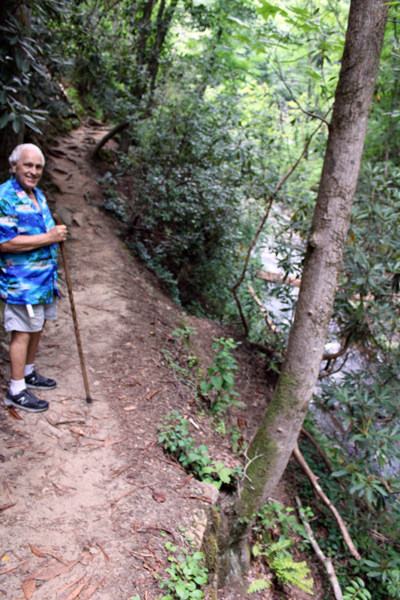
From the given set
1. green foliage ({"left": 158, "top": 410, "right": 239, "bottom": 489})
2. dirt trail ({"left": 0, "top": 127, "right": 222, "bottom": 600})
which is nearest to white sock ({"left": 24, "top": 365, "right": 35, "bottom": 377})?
dirt trail ({"left": 0, "top": 127, "right": 222, "bottom": 600})

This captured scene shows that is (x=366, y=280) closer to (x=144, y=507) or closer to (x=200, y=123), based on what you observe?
(x=144, y=507)

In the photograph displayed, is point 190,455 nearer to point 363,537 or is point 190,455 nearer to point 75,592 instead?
point 75,592

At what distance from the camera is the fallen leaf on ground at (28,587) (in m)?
1.71

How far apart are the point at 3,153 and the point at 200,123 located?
3.17m

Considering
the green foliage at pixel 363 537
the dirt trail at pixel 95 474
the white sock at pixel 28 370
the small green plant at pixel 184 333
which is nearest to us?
the dirt trail at pixel 95 474

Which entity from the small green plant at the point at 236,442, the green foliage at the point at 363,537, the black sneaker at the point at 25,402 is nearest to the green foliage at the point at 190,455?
the small green plant at the point at 236,442

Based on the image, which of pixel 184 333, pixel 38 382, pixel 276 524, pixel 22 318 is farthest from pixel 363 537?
pixel 22 318

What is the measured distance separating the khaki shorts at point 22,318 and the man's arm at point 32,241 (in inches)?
16.7

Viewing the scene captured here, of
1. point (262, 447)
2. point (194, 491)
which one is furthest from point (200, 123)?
point (194, 491)

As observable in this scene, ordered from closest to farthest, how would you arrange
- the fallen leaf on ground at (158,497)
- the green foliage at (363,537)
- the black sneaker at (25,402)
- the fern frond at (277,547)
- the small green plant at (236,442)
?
1. the fallen leaf on ground at (158,497)
2. the black sneaker at (25,402)
3. the fern frond at (277,547)
4. the green foliage at (363,537)
5. the small green plant at (236,442)

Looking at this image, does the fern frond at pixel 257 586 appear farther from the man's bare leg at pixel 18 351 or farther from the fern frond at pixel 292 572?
the man's bare leg at pixel 18 351

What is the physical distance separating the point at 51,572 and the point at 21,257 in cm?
197

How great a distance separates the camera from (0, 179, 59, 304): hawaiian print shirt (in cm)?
259

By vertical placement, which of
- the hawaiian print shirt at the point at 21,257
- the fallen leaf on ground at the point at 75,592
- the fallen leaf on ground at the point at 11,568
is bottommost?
the fallen leaf on ground at the point at 75,592
